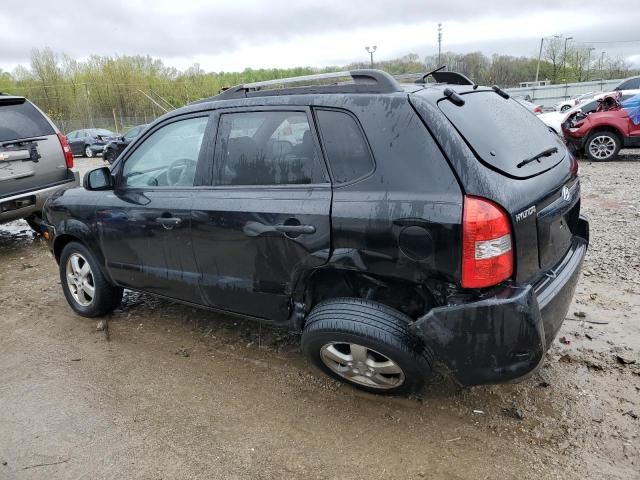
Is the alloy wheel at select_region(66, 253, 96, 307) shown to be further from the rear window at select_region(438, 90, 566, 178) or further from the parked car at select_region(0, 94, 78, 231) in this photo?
the rear window at select_region(438, 90, 566, 178)

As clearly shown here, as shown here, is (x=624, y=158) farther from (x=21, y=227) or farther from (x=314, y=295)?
(x=21, y=227)

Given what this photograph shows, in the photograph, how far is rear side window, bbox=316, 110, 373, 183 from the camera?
258cm

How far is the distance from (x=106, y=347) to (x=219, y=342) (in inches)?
33.5

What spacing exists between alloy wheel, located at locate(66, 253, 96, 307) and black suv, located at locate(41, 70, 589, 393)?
863 millimetres

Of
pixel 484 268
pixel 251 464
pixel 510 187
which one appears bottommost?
pixel 251 464

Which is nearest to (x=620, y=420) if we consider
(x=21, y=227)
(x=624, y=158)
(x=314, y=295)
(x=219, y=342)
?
(x=314, y=295)

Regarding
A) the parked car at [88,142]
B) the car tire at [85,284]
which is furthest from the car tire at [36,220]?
the parked car at [88,142]

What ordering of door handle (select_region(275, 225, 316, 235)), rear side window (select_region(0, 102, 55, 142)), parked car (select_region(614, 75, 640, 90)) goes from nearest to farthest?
door handle (select_region(275, 225, 316, 235)) → rear side window (select_region(0, 102, 55, 142)) → parked car (select_region(614, 75, 640, 90))

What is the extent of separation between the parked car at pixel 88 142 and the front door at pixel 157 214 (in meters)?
22.6

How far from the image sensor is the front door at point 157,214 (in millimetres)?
3311

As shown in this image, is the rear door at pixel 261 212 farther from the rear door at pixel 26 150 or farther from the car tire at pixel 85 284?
the rear door at pixel 26 150

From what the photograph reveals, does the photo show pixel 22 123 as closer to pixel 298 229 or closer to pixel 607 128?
pixel 298 229

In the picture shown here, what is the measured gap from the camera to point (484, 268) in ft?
7.50

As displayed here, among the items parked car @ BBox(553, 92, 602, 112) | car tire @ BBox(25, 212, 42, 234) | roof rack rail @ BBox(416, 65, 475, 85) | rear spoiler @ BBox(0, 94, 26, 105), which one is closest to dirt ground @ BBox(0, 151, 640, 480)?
roof rack rail @ BBox(416, 65, 475, 85)
